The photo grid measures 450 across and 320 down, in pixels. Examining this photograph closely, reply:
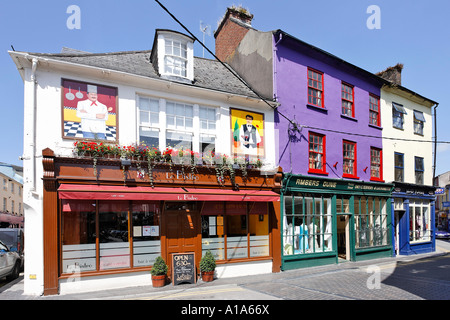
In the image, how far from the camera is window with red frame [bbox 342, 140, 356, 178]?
17.1 meters

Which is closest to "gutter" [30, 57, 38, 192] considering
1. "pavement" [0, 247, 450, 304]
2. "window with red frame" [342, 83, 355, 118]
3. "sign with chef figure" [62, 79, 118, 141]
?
"sign with chef figure" [62, 79, 118, 141]

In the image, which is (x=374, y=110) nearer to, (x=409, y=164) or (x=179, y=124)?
(x=409, y=164)

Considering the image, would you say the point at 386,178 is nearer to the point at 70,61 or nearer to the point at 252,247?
the point at 252,247

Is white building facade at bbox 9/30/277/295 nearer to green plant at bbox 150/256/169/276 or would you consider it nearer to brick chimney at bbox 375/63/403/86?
green plant at bbox 150/256/169/276

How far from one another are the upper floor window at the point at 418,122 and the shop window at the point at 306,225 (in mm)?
10207

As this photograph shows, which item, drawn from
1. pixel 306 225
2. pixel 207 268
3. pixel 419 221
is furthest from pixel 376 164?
pixel 207 268

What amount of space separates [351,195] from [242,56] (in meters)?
8.92

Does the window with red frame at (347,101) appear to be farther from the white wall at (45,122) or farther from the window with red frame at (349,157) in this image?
the white wall at (45,122)

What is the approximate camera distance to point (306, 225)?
14883mm

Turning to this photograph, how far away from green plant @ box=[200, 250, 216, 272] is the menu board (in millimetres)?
425

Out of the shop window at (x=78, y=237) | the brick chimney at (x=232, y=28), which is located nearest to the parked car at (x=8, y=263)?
the shop window at (x=78, y=237)

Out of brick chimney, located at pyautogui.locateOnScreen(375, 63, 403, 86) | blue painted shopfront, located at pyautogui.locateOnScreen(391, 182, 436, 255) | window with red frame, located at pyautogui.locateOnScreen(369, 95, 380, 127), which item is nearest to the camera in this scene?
window with red frame, located at pyautogui.locateOnScreen(369, 95, 380, 127)

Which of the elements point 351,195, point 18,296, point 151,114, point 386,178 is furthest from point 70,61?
point 386,178

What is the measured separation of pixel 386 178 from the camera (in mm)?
19094
